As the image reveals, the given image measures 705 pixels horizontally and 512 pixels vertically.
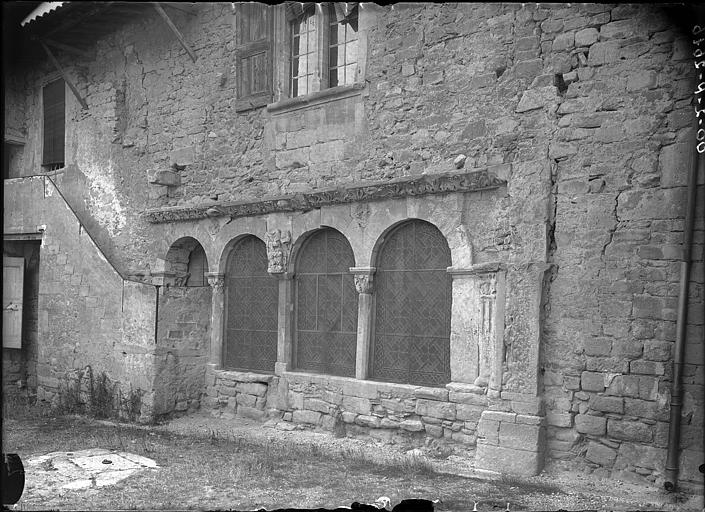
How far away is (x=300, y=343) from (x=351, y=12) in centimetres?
411

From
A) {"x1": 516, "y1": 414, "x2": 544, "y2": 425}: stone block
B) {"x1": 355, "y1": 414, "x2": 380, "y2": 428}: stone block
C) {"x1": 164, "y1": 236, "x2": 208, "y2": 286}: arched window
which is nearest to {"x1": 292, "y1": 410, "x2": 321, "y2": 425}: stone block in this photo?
{"x1": 355, "y1": 414, "x2": 380, "y2": 428}: stone block

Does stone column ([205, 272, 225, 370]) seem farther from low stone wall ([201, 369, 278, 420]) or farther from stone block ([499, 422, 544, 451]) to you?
stone block ([499, 422, 544, 451])

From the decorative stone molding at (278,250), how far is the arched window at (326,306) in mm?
183

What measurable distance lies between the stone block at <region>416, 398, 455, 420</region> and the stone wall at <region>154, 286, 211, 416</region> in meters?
3.88

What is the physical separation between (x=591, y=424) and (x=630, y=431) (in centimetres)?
32

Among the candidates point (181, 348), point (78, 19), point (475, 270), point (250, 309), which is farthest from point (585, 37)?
point (78, 19)

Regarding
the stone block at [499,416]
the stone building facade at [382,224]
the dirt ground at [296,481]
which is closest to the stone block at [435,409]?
the stone building facade at [382,224]

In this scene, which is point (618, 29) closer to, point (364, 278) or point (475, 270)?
point (475, 270)

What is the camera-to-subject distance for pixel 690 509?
4.80 metres

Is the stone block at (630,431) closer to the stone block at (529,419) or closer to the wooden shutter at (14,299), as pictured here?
the stone block at (529,419)

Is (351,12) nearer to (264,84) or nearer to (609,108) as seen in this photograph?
(264,84)

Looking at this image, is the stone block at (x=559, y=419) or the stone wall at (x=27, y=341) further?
the stone wall at (x=27, y=341)

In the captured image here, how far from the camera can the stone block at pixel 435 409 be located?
6426 millimetres

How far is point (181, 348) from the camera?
30.2 ft
